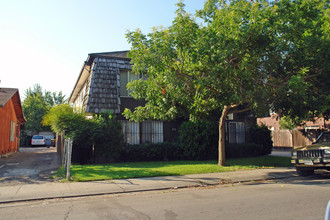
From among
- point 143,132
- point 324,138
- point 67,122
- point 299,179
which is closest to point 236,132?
point 143,132

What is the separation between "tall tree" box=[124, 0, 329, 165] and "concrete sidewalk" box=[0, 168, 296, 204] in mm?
2871

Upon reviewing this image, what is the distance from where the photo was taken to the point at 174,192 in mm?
7648

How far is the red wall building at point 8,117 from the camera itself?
17703 millimetres

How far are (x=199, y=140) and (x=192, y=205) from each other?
904 cm

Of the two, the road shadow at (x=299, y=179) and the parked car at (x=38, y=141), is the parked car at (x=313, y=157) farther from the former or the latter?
the parked car at (x=38, y=141)


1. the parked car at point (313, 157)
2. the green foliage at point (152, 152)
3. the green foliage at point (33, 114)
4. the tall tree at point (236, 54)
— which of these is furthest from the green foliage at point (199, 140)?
the green foliage at point (33, 114)

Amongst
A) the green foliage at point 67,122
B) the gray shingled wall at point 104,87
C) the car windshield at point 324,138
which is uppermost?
the gray shingled wall at point 104,87

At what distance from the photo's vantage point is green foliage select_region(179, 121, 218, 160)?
14.9 m

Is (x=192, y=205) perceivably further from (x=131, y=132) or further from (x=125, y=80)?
(x=125, y=80)

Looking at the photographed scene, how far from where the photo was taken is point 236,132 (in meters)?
18.5

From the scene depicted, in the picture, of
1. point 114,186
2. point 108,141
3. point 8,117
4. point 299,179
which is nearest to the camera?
point 114,186

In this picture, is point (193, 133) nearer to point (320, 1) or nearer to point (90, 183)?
point (90, 183)

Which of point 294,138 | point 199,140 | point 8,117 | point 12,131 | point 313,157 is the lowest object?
point 313,157

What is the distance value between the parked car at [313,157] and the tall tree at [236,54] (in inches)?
70.5
